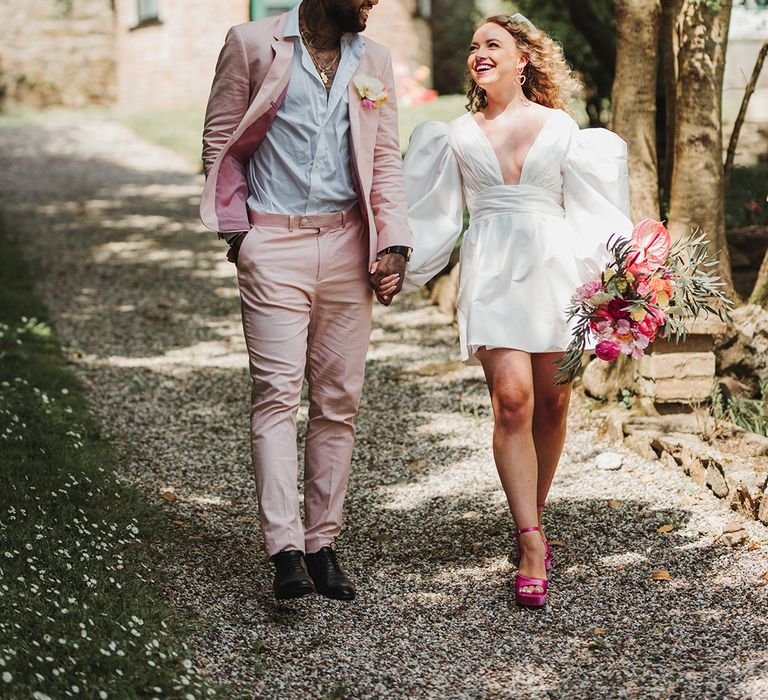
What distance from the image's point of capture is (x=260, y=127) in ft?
11.9

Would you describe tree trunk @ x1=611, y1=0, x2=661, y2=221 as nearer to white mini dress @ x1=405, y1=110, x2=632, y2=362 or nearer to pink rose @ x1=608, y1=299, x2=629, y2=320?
white mini dress @ x1=405, y1=110, x2=632, y2=362

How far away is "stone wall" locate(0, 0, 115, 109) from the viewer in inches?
810

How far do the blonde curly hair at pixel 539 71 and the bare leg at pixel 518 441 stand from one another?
3.28 feet

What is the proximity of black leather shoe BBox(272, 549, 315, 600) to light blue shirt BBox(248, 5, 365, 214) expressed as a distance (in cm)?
116

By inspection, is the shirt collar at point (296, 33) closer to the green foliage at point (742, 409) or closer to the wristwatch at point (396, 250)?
the wristwatch at point (396, 250)

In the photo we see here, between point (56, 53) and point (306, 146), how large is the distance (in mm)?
18890

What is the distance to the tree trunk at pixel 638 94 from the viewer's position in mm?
5746

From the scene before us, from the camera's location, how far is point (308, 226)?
3.71 meters

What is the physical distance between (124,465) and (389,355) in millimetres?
2533

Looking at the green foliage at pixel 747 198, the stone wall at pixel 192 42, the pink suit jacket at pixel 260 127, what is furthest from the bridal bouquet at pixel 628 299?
the stone wall at pixel 192 42

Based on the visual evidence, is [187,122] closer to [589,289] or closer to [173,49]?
[173,49]

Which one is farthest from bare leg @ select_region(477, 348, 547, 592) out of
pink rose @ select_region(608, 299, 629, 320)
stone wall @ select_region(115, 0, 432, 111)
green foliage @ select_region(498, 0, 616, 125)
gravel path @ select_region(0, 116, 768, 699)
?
stone wall @ select_region(115, 0, 432, 111)

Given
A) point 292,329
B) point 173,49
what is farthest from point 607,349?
point 173,49

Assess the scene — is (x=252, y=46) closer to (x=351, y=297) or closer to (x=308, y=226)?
(x=308, y=226)
